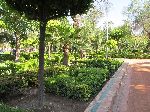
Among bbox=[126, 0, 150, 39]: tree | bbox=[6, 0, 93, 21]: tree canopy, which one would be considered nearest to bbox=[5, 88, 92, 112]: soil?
bbox=[6, 0, 93, 21]: tree canopy

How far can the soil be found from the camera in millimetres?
8552

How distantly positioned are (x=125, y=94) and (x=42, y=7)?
18.7ft

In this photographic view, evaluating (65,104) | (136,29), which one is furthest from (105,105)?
(136,29)

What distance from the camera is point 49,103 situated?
30.1 ft

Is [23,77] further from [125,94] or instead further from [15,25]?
[125,94]

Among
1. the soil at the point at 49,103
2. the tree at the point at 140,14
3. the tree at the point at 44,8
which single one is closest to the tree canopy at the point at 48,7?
the tree at the point at 44,8

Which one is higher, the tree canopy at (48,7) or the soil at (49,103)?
the tree canopy at (48,7)

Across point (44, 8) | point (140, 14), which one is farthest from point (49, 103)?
point (140, 14)

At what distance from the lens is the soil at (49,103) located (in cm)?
855

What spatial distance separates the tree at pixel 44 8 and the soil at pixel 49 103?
51 cm

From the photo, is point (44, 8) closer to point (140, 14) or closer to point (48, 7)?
point (48, 7)

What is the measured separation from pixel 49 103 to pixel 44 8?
2.78 m

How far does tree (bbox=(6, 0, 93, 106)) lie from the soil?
0.51m

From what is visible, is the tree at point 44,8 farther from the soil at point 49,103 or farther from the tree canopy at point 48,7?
the soil at point 49,103
